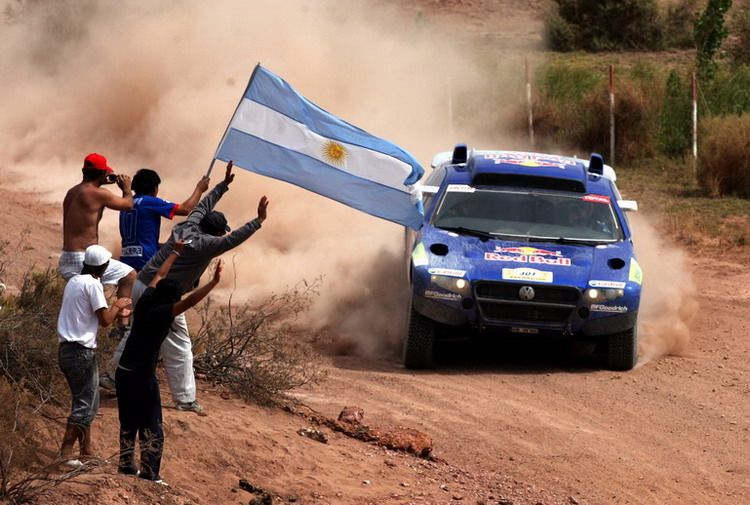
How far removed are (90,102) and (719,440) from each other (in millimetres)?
16258

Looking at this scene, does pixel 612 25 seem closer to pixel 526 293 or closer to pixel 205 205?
pixel 526 293

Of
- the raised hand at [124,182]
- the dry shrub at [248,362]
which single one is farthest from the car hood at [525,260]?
the raised hand at [124,182]

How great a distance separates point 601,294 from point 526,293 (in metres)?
0.63

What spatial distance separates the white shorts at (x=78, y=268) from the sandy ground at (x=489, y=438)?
93 centimetres

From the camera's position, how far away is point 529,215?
12398 mm

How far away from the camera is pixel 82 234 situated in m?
9.45

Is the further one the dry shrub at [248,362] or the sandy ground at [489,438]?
→ the dry shrub at [248,362]

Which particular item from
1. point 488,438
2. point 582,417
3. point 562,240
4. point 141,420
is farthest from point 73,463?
point 562,240

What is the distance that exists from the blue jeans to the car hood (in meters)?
4.46

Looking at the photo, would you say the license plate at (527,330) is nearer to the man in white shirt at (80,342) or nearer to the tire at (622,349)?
the tire at (622,349)

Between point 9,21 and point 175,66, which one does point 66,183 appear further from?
point 9,21

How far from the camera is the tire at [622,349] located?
11680mm

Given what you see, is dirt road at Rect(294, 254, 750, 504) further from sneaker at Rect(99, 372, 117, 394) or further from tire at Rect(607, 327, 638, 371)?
sneaker at Rect(99, 372, 117, 394)

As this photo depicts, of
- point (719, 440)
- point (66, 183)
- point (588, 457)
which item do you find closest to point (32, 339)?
point (588, 457)
